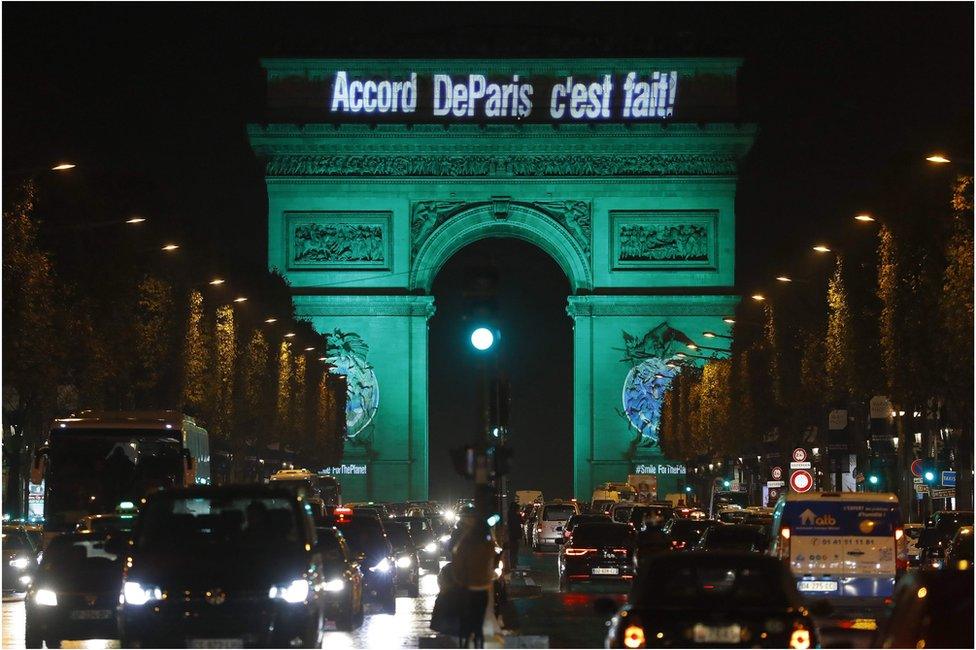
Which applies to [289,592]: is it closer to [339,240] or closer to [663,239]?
[339,240]

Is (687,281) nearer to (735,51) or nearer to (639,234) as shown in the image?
(639,234)

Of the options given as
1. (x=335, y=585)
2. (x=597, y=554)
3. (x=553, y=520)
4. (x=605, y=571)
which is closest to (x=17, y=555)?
(x=597, y=554)

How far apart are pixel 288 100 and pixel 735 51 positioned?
2359 cm

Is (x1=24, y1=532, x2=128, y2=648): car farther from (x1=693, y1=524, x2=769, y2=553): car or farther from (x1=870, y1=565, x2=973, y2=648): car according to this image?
(x1=870, y1=565, x2=973, y2=648): car

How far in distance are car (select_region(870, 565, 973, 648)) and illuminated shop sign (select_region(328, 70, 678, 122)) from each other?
96178 mm

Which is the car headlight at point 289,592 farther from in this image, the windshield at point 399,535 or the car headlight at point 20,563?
the car headlight at point 20,563

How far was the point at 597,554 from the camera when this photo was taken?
4662 cm

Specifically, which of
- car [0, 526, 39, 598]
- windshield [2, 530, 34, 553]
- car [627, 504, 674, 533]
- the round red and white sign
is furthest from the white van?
car [627, 504, 674, 533]

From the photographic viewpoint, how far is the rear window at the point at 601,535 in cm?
4675

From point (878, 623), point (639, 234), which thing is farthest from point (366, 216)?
point (878, 623)

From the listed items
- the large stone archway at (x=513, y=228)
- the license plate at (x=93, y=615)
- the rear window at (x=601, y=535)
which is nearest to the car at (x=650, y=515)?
the rear window at (x=601, y=535)

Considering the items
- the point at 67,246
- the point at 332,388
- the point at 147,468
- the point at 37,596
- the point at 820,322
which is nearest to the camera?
the point at 37,596

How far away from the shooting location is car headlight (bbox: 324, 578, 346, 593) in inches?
1128

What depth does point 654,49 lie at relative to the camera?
115188 mm
